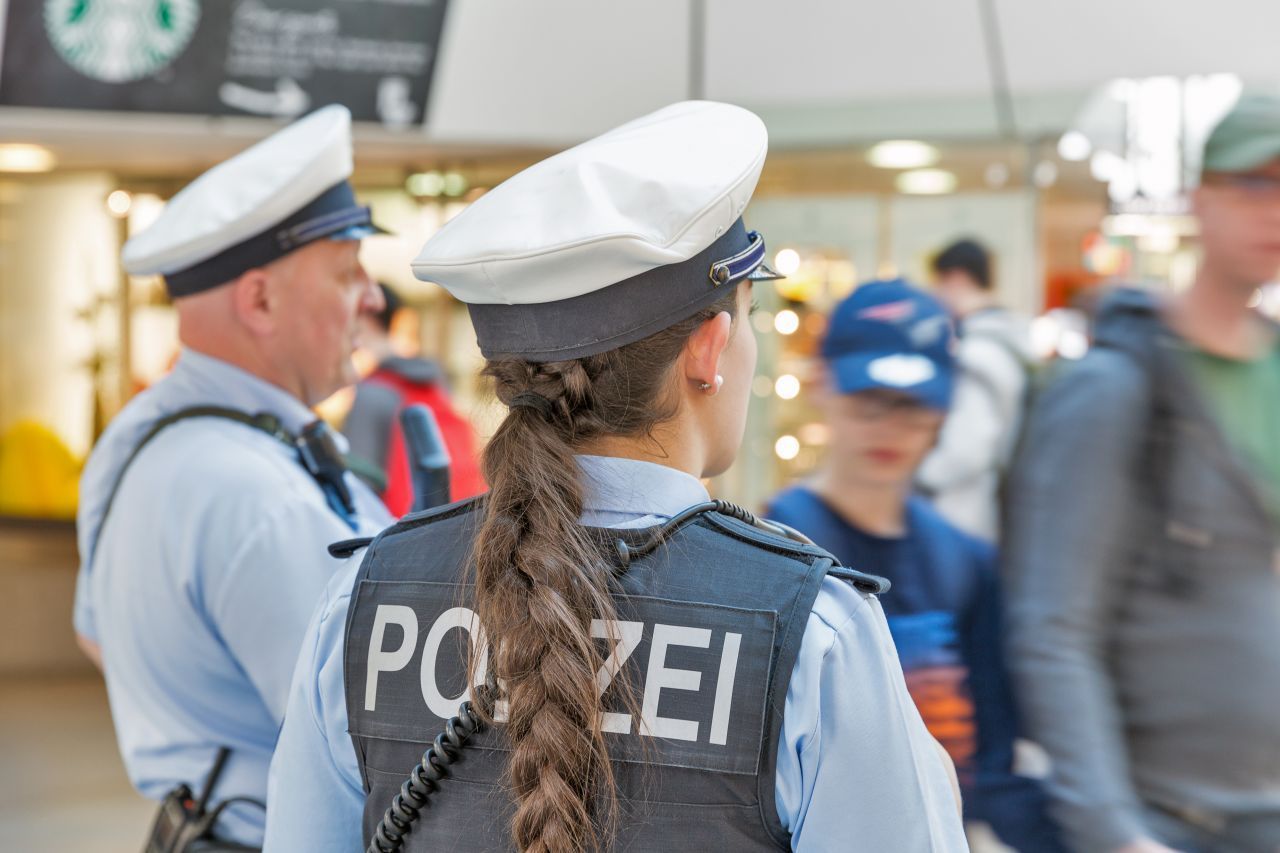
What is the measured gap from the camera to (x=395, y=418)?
4.45 m

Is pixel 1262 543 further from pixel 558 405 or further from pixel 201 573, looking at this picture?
pixel 201 573

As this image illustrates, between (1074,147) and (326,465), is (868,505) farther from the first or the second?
(1074,147)

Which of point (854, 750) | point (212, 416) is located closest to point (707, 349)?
point (854, 750)

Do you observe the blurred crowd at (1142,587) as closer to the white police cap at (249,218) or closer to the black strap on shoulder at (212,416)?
the black strap on shoulder at (212,416)

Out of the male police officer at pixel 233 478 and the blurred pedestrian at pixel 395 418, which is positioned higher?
the male police officer at pixel 233 478

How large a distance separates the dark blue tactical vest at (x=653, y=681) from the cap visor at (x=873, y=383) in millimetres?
1023

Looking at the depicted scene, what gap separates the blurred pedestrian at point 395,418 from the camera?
431 cm

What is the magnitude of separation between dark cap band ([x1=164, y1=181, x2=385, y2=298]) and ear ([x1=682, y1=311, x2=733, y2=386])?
1.11 m

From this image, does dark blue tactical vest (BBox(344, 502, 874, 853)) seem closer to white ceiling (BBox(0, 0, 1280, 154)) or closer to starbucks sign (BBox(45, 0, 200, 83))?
starbucks sign (BBox(45, 0, 200, 83))

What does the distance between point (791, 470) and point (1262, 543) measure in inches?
192

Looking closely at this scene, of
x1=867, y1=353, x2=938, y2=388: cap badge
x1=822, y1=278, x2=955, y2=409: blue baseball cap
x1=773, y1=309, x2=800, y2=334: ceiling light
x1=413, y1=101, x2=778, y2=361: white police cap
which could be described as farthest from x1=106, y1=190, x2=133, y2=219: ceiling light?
x1=413, y1=101, x2=778, y2=361: white police cap

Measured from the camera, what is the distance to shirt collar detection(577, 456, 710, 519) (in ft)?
3.69

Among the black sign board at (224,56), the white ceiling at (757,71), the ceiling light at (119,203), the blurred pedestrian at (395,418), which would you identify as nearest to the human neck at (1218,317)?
the blurred pedestrian at (395,418)

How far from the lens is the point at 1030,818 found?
1924 mm
